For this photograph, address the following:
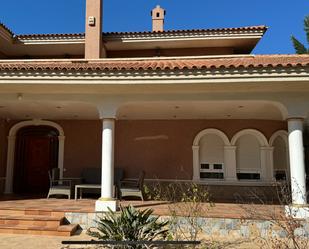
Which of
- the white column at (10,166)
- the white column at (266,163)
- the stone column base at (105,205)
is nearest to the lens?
the stone column base at (105,205)

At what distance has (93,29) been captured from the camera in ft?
42.9

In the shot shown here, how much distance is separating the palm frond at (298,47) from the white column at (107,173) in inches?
679

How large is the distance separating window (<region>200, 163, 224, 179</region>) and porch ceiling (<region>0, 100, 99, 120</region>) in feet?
14.5

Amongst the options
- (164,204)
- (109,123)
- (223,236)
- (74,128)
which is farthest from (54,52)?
(223,236)

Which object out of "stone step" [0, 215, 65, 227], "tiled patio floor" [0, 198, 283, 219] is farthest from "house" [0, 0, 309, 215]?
"stone step" [0, 215, 65, 227]

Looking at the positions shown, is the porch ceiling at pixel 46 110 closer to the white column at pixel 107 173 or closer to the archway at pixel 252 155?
the white column at pixel 107 173

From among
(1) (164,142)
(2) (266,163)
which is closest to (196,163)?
(1) (164,142)

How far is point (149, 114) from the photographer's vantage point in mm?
10477

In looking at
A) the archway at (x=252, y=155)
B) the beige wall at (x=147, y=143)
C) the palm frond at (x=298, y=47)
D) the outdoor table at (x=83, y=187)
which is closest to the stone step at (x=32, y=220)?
the outdoor table at (x=83, y=187)

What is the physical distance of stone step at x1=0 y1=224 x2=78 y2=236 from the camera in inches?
274

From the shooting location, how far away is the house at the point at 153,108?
23.3 feet

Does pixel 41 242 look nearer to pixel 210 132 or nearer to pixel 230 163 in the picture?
pixel 210 132

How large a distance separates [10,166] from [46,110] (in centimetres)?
345

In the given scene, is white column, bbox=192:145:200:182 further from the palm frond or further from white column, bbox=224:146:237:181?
the palm frond
